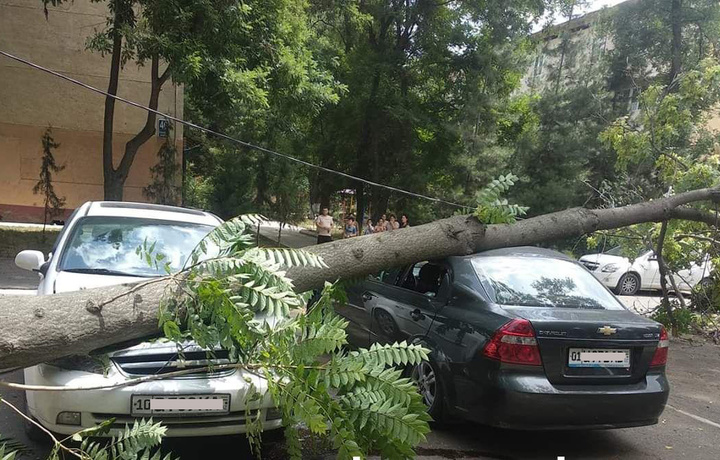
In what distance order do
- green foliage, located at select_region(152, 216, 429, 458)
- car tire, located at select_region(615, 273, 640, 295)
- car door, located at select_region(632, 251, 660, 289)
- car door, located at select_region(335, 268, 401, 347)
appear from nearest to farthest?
1. green foliage, located at select_region(152, 216, 429, 458)
2. car door, located at select_region(335, 268, 401, 347)
3. car tire, located at select_region(615, 273, 640, 295)
4. car door, located at select_region(632, 251, 660, 289)

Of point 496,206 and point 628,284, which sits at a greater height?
point 496,206

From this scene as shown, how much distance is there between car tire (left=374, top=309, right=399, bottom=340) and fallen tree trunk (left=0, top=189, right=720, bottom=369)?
693 millimetres

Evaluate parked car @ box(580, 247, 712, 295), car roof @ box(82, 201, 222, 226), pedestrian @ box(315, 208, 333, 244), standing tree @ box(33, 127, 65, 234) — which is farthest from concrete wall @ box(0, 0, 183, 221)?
parked car @ box(580, 247, 712, 295)

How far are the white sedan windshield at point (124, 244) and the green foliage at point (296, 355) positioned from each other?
4.30 ft

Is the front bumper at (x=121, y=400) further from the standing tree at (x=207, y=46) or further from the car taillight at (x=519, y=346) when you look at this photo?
the standing tree at (x=207, y=46)

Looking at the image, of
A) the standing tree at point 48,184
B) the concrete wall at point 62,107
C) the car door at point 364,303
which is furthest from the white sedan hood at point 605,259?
the standing tree at point 48,184

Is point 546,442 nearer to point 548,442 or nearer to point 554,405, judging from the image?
point 548,442

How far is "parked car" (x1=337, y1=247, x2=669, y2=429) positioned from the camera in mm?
3490

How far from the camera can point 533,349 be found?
11.5ft

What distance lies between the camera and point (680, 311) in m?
8.45

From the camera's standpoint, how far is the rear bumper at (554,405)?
3.44 metres

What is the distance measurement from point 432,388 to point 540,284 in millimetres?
1163

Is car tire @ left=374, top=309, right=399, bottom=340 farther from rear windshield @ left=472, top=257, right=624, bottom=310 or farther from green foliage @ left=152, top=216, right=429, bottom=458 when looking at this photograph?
green foliage @ left=152, top=216, right=429, bottom=458

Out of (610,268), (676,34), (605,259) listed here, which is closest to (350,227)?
(605,259)
